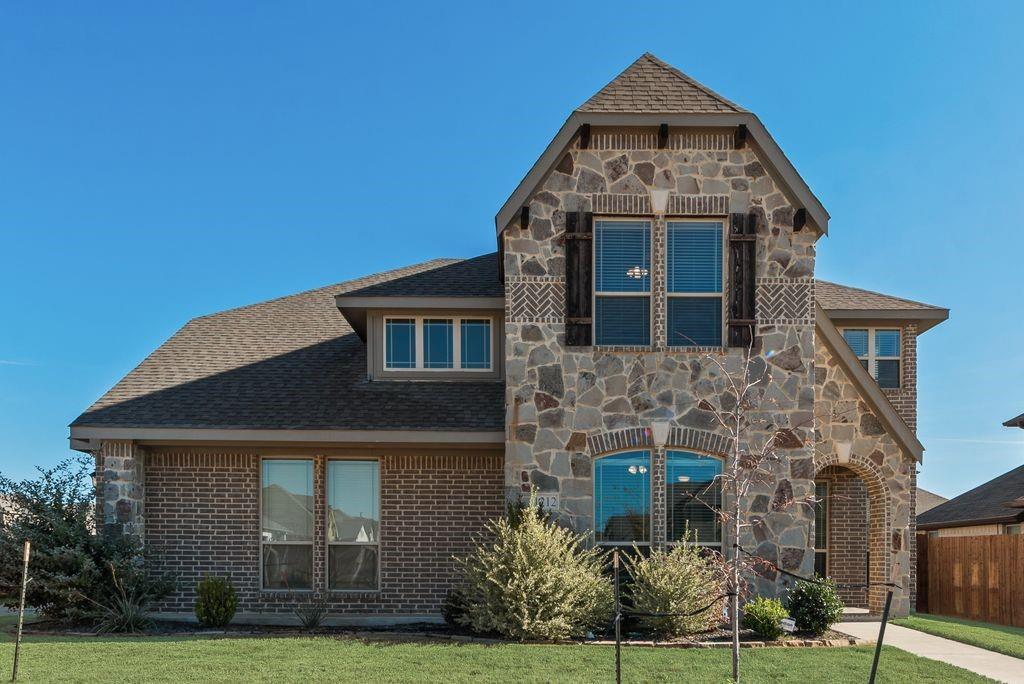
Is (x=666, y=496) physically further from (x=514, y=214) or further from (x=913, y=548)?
(x=913, y=548)

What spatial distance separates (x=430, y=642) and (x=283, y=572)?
398 cm

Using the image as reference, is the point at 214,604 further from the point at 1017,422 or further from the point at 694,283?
the point at 1017,422

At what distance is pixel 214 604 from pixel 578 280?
7391 mm

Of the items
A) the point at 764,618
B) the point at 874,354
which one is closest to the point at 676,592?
the point at 764,618

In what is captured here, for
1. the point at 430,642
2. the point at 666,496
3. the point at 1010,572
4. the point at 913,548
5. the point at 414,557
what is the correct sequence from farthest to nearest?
the point at 913,548, the point at 1010,572, the point at 414,557, the point at 666,496, the point at 430,642

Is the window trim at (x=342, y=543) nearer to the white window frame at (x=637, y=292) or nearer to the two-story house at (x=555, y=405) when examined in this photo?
the two-story house at (x=555, y=405)

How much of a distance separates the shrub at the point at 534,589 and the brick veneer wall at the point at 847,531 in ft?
26.2

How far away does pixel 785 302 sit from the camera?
1371 centimetres

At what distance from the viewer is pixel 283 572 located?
14461 mm

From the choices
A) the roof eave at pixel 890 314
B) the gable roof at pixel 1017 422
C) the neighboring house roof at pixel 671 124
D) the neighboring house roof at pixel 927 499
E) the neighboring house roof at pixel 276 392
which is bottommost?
the neighboring house roof at pixel 927 499

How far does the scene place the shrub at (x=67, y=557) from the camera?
12773 mm

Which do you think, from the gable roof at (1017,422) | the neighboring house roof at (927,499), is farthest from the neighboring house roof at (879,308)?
the neighboring house roof at (927,499)

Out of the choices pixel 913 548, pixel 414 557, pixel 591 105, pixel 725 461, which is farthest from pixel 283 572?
pixel 913 548

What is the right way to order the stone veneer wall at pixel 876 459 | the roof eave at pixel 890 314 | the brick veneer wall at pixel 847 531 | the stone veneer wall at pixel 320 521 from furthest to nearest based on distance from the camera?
the roof eave at pixel 890 314
the brick veneer wall at pixel 847 531
the stone veneer wall at pixel 876 459
the stone veneer wall at pixel 320 521
